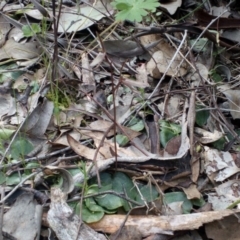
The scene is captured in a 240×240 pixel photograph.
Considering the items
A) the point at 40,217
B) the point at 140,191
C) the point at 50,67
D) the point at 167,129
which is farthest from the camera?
the point at 50,67

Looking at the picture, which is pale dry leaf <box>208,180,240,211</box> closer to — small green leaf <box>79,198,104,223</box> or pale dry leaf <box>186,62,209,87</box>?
small green leaf <box>79,198,104,223</box>

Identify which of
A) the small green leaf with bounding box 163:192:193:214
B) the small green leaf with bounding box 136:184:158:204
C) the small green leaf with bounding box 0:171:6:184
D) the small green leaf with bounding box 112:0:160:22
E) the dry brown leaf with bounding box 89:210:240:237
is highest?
the small green leaf with bounding box 112:0:160:22

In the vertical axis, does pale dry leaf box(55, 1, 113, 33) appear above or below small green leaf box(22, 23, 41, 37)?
below

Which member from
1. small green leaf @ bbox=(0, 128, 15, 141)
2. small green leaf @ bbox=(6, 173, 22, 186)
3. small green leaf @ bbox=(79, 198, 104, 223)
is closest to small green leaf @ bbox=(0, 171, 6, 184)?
small green leaf @ bbox=(6, 173, 22, 186)

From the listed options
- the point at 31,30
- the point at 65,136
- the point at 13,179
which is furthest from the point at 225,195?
the point at 31,30

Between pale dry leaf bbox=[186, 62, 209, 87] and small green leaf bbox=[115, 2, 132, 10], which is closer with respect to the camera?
small green leaf bbox=[115, 2, 132, 10]

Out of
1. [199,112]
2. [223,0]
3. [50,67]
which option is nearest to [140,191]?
[199,112]

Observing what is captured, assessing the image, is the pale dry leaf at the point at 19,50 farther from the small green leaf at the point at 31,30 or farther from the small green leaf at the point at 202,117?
the small green leaf at the point at 202,117

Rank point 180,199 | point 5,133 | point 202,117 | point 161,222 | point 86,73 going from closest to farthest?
1. point 161,222
2. point 180,199
3. point 5,133
4. point 202,117
5. point 86,73

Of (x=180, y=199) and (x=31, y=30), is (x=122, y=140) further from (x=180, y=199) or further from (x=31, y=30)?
(x=31, y=30)

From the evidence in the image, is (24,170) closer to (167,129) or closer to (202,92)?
(167,129)

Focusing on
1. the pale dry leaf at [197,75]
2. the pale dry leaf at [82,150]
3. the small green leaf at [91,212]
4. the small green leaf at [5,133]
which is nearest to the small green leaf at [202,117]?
the pale dry leaf at [197,75]
